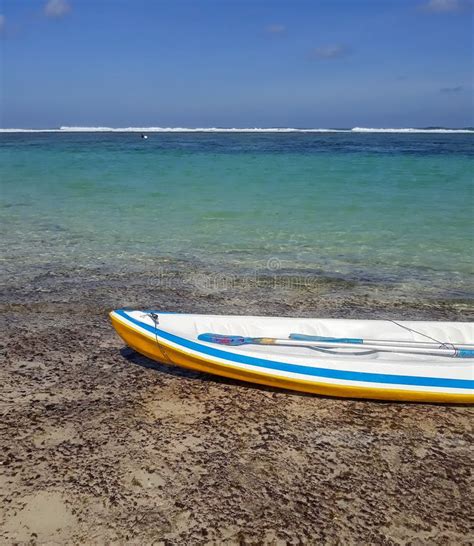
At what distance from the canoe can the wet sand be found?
0.32m

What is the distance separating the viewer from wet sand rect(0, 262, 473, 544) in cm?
374

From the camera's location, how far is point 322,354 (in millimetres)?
5621

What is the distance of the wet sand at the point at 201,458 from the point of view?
3744 millimetres

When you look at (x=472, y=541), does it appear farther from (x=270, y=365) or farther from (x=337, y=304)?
(x=337, y=304)

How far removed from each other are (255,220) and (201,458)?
11262mm

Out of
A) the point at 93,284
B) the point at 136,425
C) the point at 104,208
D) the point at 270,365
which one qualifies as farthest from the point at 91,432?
the point at 104,208

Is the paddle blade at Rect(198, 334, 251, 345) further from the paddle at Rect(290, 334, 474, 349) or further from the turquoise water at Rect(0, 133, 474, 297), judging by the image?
the turquoise water at Rect(0, 133, 474, 297)

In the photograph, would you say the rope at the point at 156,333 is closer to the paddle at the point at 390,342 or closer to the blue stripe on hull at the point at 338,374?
the blue stripe on hull at the point at 338,374

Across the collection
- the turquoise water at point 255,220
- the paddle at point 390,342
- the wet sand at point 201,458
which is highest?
the paddle at point 390,342

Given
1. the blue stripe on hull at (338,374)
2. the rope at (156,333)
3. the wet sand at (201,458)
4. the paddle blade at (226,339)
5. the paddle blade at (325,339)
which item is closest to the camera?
the wet sand at (201,458)

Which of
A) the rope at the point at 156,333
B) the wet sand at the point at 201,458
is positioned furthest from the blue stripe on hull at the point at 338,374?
the wet sand at the point at 201,458

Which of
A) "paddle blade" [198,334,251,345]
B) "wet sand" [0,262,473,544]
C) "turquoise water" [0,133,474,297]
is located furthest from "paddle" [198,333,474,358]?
"turquoise water" [0,133,474,297]

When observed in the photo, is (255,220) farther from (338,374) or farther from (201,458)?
(201,458)

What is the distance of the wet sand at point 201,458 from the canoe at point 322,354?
0.32 metres
